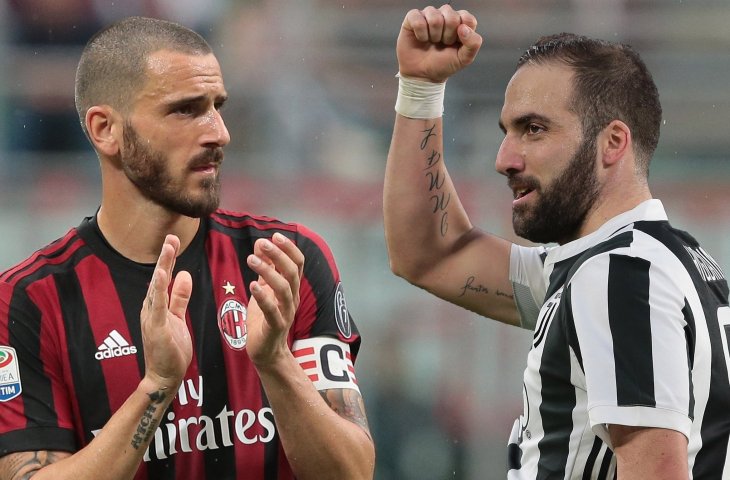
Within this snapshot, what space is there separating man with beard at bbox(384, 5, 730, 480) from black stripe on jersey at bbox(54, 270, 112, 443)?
953mm

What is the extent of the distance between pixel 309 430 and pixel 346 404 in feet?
0.53

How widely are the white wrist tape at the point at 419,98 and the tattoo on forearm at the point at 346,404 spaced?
0.96 meters

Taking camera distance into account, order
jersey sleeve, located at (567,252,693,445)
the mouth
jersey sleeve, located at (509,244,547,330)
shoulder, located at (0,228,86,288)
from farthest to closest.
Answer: jersey sleeve, located at (509,244,547,330) → the mouth → shoulder, located at (0,228,86,288) → jersey sleeve, located at (567,252,693,445)

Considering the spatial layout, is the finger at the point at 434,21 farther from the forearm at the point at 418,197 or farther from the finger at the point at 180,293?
the finger at the point at 180,293

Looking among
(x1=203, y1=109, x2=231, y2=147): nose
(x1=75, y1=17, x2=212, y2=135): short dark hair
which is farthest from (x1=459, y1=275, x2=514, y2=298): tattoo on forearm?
(x1=75, y1=17, x2=212, y2=135): short dark hair

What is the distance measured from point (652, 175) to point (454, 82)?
42.8 inches

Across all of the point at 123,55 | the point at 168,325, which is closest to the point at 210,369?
the point at 168,325

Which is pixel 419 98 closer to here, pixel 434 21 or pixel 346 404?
pixel 434 21

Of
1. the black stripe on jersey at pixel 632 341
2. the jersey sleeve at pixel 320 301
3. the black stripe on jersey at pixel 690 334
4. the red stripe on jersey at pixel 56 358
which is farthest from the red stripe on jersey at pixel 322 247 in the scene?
the black stripe on jersey at pixel 690 334

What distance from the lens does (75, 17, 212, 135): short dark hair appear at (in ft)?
8.05

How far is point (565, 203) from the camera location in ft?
8.18

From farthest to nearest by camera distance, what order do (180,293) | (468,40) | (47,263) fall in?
(468,40) < (47,263) < (180,293)

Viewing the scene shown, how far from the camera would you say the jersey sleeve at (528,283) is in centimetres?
290

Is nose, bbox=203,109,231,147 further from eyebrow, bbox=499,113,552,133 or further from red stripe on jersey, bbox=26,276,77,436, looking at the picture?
eyebrow, bbox=499,113,552,133
